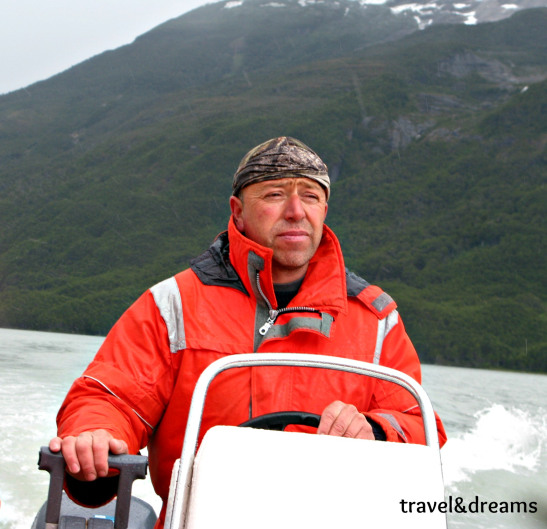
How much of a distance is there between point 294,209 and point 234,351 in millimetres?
461

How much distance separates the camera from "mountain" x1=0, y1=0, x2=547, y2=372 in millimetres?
59938

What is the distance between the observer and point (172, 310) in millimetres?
1953

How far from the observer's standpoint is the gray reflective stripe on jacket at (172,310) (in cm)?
191

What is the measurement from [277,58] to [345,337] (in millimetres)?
150603

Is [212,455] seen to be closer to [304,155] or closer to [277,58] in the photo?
[304,155]

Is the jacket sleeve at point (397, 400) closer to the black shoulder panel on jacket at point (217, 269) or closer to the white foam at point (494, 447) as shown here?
the black shoulder panel on jacket at point (217, 269)

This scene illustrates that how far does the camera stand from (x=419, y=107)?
4097 inches

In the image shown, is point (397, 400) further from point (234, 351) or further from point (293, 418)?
point (234, 351)

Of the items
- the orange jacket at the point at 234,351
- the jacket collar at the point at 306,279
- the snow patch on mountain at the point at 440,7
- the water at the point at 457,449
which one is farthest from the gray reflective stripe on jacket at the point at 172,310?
the snow patch on mountain at the point at 440,7

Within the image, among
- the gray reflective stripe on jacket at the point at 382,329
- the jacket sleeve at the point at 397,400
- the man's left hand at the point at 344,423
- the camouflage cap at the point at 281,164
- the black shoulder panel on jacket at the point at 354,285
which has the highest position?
the camouflage cap at the point at 281,164

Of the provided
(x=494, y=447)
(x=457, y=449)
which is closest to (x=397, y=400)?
(x=457, y=449)

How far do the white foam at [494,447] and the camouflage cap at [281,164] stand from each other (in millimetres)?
7041

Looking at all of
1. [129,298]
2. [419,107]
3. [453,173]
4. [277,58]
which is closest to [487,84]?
[419,107]

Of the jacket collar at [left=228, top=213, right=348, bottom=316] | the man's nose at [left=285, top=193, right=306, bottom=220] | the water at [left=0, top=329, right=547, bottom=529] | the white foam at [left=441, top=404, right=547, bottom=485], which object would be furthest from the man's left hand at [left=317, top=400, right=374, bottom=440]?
the white foam at [left=441, top=404, right=547, bottom=485]
